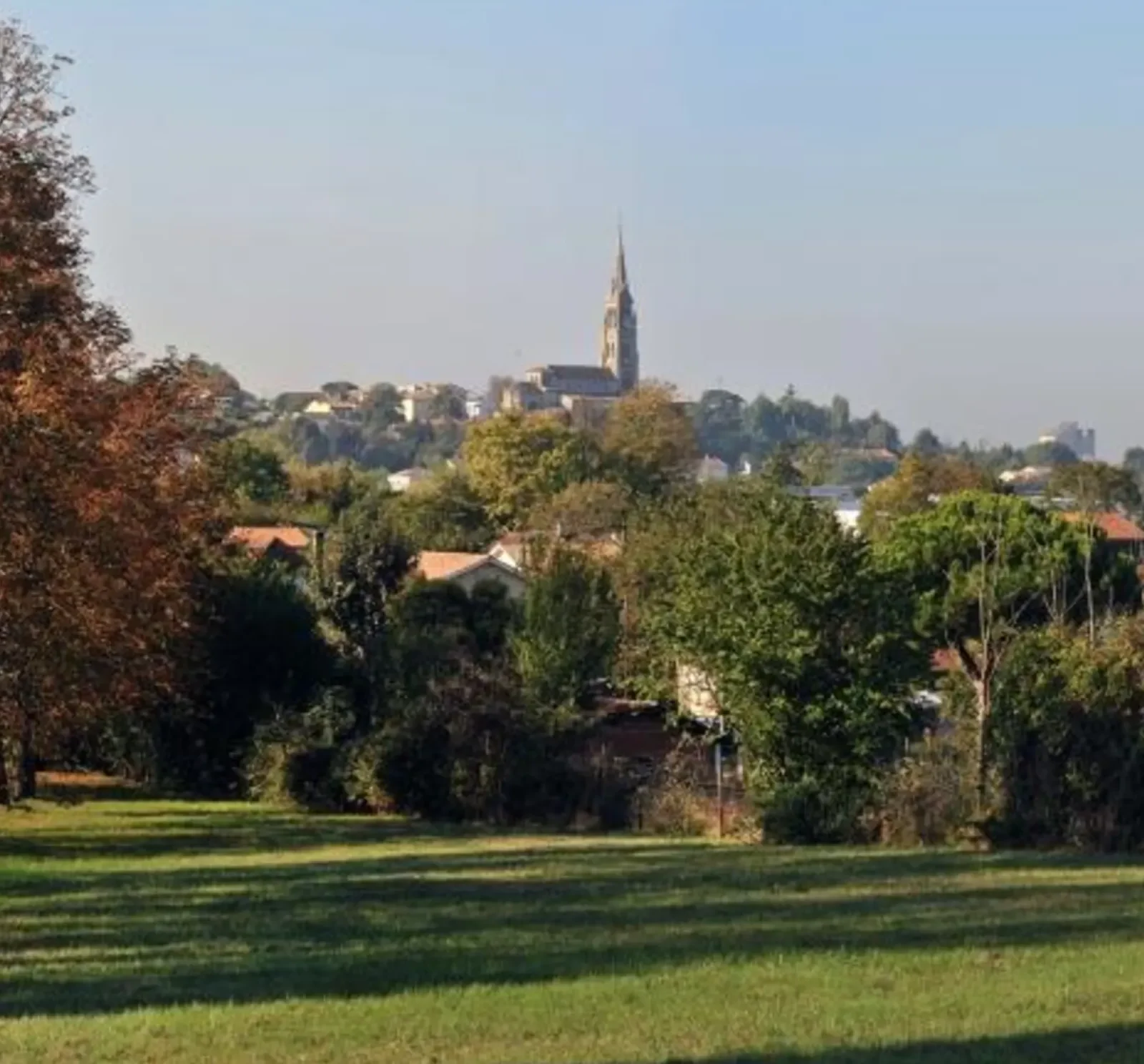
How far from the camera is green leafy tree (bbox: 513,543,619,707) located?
1651 inches

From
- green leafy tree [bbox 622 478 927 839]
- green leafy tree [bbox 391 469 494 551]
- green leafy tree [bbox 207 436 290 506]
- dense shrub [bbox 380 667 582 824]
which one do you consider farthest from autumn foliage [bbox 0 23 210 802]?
green leafy tree [bbox 391 469 494 551]

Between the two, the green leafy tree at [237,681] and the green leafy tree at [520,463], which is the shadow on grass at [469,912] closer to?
the green leafy tree at [237,681]

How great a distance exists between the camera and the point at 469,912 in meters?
20.7

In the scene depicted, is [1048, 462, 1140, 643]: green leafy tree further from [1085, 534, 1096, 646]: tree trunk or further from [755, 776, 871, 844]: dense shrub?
[755, 776, 871, 844]: dense shrub

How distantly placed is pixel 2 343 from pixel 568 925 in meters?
12.4

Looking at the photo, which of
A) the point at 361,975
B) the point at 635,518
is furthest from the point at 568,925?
the point at 635,518

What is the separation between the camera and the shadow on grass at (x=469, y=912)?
1612 cm

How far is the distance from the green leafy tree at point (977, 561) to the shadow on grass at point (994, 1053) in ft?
104

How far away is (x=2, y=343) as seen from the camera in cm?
2723

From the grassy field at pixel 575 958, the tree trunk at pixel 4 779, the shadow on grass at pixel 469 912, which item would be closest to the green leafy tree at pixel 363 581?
the tree trunk at pixel 4 779

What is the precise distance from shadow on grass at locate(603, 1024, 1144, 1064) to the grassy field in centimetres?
3

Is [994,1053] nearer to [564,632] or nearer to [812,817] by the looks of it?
[812,817]

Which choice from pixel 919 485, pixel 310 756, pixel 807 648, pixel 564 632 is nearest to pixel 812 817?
pixel 807 648

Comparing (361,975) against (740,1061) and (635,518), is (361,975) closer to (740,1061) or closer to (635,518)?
(740,1061)
